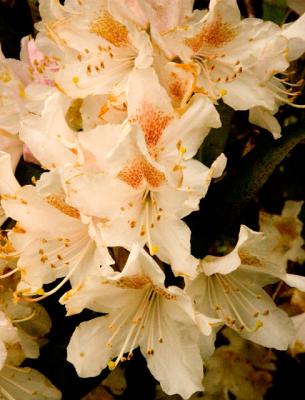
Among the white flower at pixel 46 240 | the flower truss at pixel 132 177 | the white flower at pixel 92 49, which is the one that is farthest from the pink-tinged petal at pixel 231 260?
the white flower at pixel 92 49

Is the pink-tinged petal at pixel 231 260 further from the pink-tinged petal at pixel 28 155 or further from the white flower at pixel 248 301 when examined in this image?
the pink-tinged petal at pixel 28 155

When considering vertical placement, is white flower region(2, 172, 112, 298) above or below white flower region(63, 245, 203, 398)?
above

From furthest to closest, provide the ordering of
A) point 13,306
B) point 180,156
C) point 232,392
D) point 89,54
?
point 232,392, point 13,306, point 89,54, point 180,156

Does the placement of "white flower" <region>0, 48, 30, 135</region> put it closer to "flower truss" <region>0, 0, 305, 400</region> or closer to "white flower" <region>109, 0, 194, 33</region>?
"flower truss" <region>0, 0, 305, 400</region>

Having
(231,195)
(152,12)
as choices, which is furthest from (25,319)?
(152,12)

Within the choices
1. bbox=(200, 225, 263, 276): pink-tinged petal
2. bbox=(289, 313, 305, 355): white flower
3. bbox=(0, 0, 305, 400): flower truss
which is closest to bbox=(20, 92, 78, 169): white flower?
bbox=(0, 0, 305, 400): flower truss

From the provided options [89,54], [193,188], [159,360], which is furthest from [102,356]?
[89,54]

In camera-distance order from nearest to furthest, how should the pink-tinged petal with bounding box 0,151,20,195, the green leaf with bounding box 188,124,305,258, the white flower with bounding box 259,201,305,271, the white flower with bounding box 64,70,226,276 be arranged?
the white flower with bounding box 64,70,226,276 < the pink-tinged petal with bounding box 0,151,20,195 < the green leaf with bounding box 188,124,305,258 < the white flower with bounding box 259,201,305,271

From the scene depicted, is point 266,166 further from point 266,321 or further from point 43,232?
point 43,232
